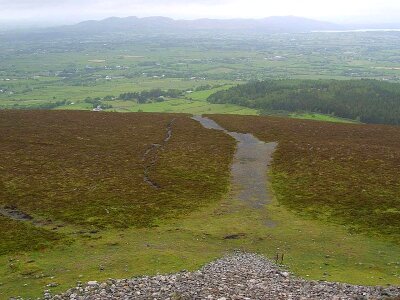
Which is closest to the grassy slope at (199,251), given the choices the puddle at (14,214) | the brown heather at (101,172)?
the brown heather at (101,172)

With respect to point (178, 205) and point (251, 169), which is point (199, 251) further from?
point (251, 169)

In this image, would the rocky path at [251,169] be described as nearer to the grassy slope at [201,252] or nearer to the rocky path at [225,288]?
the grassy slope at [201,252]

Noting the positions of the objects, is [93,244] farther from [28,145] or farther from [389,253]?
[28,145]

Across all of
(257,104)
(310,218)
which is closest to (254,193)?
(310,218)

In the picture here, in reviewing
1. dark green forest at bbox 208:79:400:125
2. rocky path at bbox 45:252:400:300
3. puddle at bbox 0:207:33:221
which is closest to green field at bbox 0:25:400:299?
puddle at bbox 0:207:33:221

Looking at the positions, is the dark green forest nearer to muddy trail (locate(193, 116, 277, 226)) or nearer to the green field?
the green field
